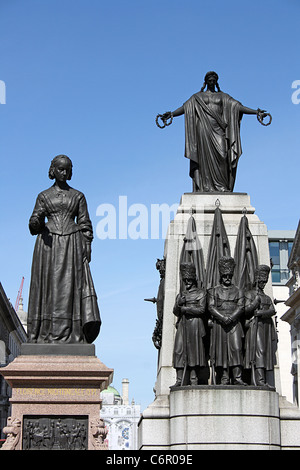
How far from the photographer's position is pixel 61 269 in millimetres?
15469

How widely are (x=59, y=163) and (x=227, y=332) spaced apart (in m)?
4.65

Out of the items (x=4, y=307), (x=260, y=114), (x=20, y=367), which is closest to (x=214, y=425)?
(x=20, y=367)

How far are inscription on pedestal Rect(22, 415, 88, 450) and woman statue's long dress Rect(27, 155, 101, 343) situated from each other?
1497mm

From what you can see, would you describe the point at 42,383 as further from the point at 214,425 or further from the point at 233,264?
the point at 233,264

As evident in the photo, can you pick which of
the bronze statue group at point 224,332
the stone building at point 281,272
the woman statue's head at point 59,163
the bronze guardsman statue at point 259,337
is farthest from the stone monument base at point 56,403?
the stone building at point 281,272

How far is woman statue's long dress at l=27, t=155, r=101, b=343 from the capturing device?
15133 millimetres

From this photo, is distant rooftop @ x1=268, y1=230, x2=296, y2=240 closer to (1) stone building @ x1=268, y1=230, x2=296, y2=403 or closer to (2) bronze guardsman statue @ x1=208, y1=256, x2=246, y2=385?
(1) stone building @ x1=268, y1=230, x2=296, y2=403

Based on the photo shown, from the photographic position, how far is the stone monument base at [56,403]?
14086 mm

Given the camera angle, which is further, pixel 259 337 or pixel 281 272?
pixel 281 272

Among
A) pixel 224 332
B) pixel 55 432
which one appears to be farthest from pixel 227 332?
pixel 55 432

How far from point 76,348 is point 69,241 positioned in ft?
6.97

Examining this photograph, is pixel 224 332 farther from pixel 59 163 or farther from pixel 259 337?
pixel 59 163

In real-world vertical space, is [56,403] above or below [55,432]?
above
